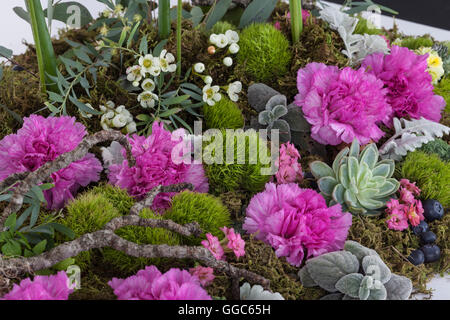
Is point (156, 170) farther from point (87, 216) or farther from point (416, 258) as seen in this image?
point (416, 258)

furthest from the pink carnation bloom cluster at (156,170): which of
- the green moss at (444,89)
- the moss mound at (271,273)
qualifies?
the green moss at (444,89)

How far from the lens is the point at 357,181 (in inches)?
26.4

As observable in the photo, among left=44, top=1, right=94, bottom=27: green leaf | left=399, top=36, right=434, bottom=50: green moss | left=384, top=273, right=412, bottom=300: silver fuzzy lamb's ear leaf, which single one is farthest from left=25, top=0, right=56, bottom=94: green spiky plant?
left=399, top=36, right=434, bottom=50: green moss

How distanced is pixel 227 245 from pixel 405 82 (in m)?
0.43

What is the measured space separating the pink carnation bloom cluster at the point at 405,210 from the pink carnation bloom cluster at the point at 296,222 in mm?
82

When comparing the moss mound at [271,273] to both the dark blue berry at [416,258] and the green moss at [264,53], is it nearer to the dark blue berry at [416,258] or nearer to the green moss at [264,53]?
the dark blue berry at [416,258]

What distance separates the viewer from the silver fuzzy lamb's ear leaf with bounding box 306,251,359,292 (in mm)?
579

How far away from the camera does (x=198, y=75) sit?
2.59ft

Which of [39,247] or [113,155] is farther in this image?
[113,155]

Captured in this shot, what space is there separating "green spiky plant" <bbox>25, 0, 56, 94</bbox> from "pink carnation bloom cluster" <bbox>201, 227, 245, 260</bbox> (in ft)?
1.18

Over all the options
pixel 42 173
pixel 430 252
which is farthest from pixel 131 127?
pixel 430 252
